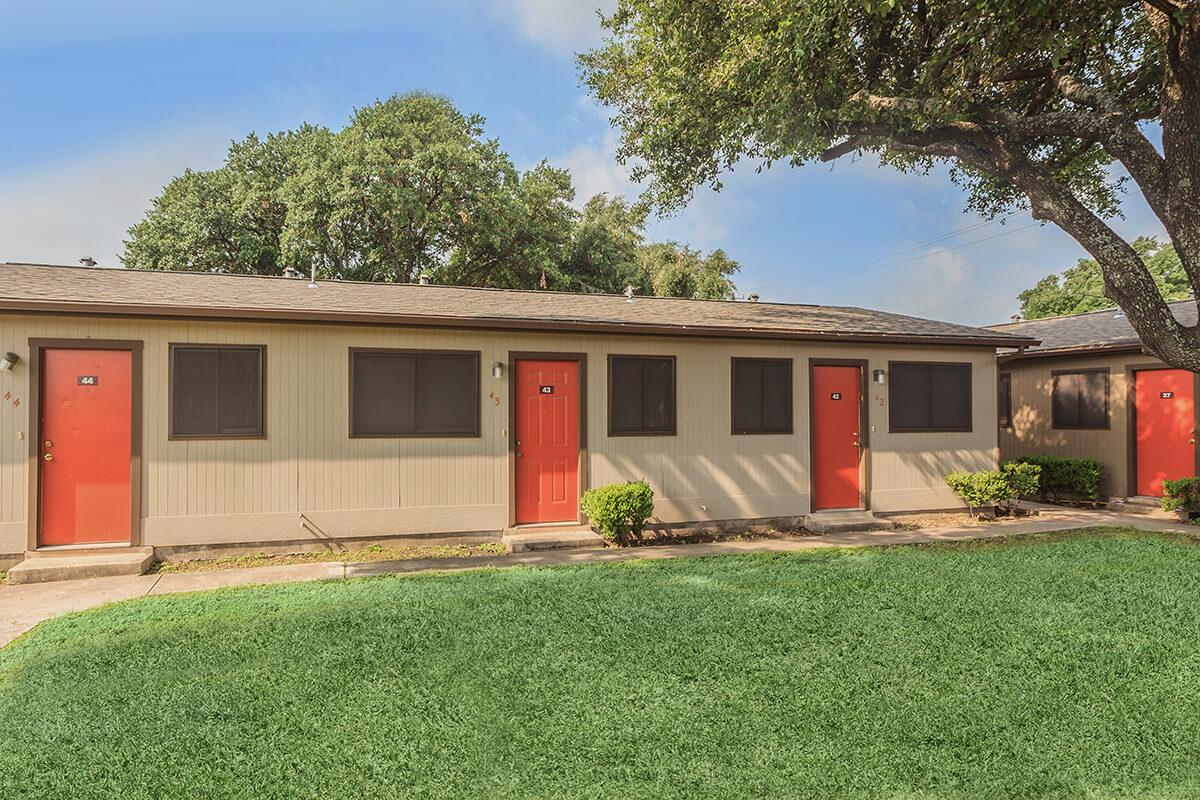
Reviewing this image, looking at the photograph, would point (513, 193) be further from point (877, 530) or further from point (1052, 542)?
point (1052, 542)

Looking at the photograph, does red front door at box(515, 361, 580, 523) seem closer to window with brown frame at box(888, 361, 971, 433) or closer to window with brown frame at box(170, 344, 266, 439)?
window with brown frame at box(170, 344, 266, 439)

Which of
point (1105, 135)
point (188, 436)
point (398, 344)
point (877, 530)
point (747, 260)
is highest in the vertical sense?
point (747, 260)

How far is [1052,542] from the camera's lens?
7211mm

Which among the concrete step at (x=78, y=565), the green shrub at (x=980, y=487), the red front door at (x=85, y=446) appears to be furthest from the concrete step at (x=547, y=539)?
the green shrub at (x=980, y=487)

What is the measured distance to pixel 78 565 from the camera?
5828 millimetres

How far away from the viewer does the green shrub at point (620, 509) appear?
7.05m

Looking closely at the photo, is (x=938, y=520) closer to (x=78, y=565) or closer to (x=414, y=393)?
(x=414, y=393)

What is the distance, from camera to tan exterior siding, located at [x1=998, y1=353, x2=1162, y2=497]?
995 centimetres

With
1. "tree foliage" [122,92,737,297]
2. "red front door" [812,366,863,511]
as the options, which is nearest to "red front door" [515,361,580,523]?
"red front door" [812,366,863,511]

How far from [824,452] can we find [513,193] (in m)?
14.4

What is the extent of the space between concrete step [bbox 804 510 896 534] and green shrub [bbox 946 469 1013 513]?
1.33 m

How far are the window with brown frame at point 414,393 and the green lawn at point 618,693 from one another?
225 centimetres

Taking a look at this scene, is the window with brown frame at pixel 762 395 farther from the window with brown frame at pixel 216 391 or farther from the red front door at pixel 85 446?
the red front door at pixel 85 446

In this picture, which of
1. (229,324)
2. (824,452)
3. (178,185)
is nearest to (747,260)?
(824,452)
